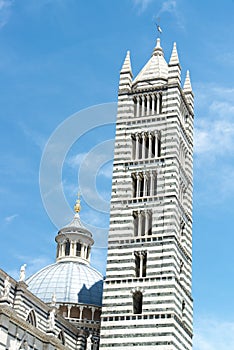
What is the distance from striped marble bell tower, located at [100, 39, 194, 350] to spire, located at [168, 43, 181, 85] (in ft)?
0.17

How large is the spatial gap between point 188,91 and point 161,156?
6.12 m

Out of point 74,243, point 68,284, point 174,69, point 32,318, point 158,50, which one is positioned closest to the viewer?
point 32,318

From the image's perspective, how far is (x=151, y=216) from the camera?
32.1 m

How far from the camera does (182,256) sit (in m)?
32.2

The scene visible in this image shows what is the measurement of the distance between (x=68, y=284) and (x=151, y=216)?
7797mm

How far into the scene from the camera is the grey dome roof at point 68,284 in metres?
36.5

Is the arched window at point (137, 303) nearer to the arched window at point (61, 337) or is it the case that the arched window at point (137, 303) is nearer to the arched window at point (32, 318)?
the arched window at point (61, 337)

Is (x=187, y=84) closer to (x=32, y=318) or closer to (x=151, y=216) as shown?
(x=151, y=216)

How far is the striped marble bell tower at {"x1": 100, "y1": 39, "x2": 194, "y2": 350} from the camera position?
29.5m

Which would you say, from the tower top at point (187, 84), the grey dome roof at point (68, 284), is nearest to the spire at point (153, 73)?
the tower top at point (187, 84)

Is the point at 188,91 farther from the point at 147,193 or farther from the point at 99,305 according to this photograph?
the point at 99,305

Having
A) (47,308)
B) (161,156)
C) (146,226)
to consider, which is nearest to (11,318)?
(47,308)

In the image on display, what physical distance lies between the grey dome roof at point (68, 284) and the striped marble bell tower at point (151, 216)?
605 centimetres

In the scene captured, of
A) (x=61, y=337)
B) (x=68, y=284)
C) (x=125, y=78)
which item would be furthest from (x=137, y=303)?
(x=125, y=78)
